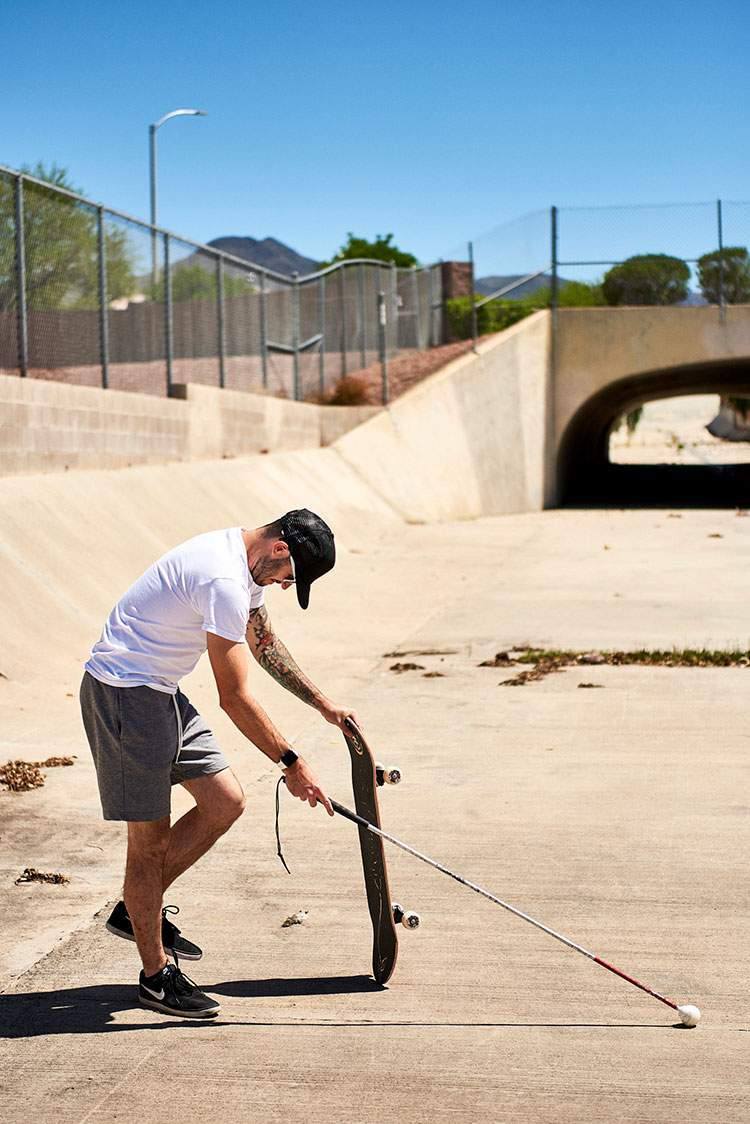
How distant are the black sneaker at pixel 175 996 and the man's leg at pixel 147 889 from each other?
0.10 feet

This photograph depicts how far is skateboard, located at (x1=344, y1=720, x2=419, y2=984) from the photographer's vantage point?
147 inches

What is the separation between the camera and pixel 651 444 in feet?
274

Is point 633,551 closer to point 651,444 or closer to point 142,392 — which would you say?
point 142,392

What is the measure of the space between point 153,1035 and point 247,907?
966 millimetres

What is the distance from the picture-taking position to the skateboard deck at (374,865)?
3730mm

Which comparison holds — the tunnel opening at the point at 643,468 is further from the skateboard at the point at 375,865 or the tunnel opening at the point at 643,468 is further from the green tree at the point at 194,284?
the skateboard at the point at 375,865

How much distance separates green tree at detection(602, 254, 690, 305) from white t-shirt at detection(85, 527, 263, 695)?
1019 inches

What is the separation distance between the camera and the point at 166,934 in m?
3.80

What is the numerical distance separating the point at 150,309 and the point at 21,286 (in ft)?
13.5

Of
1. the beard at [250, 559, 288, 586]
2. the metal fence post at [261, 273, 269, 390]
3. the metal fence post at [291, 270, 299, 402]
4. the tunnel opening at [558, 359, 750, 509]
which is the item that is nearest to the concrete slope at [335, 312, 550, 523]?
the metal fence post at [291, 270, 299, 402]

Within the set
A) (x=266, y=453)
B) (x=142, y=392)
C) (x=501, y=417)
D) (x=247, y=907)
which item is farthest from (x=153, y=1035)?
(x=501, y=417)

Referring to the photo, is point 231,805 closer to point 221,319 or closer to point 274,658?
point 274,658

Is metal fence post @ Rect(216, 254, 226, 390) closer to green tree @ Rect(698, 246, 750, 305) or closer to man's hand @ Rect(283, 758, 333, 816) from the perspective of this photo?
green tree @ Rect(698, 246, 750, 305)

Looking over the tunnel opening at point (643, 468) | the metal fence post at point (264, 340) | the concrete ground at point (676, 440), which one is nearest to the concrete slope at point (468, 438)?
the metal fence post at point (264, 340)
